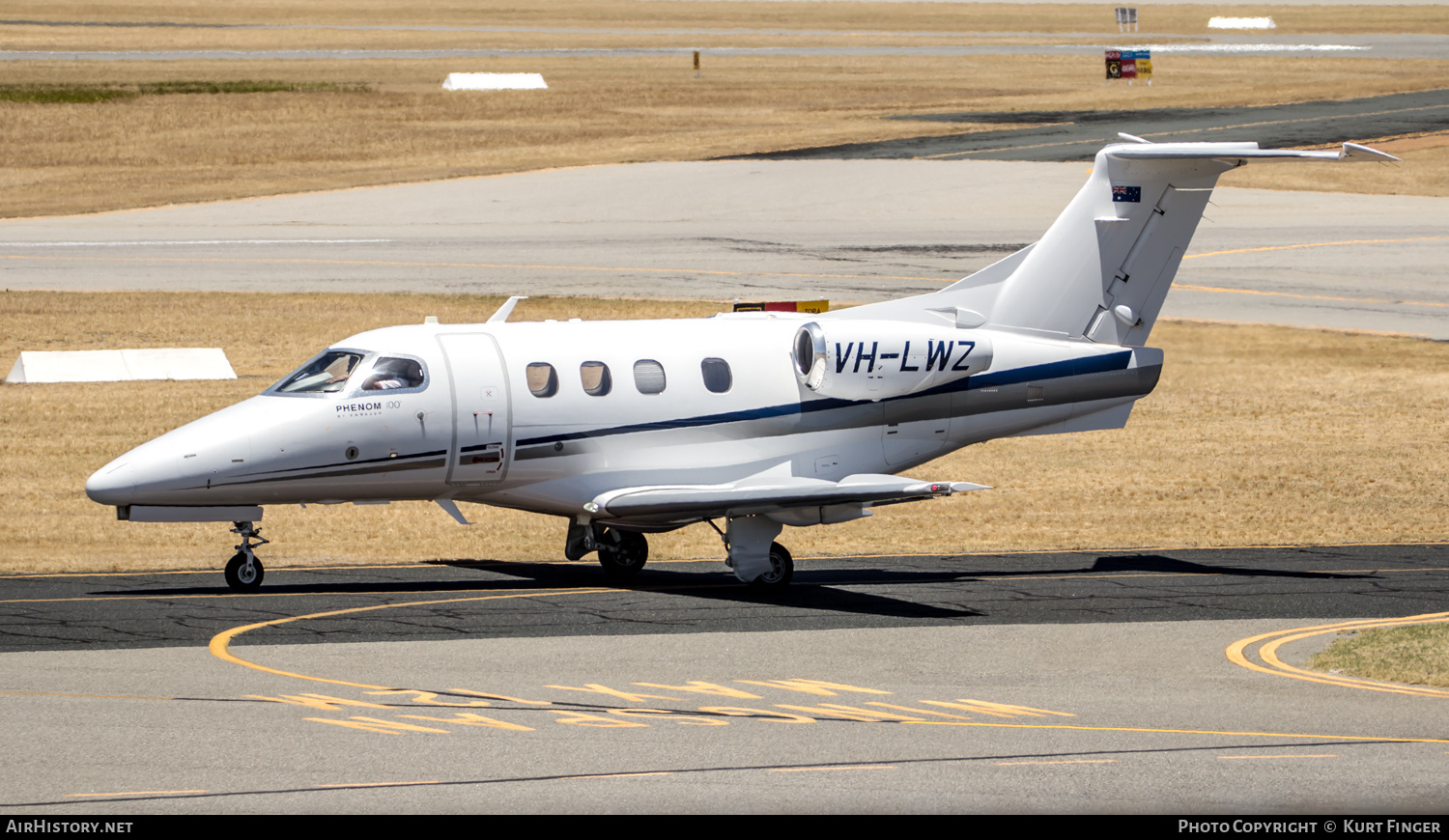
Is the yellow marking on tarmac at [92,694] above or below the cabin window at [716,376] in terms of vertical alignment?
below

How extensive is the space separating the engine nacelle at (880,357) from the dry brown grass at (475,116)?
4759cm

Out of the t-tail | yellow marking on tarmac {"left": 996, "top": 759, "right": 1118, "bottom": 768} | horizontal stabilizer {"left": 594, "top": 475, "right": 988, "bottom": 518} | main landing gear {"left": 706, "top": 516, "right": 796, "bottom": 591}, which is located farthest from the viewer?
the t-tail

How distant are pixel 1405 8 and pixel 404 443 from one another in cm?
18970

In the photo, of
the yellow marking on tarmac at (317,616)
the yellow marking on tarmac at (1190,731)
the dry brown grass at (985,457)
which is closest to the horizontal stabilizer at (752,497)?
the yellow marking on tarmac at (317,616)

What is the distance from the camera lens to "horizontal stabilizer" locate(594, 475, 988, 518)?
21.7 metres

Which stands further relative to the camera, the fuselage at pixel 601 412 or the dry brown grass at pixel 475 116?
the dry brown grass at pixel 475 116

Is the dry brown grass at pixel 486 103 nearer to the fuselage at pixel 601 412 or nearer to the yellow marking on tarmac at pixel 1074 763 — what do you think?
the fuselage at pixel 601 412

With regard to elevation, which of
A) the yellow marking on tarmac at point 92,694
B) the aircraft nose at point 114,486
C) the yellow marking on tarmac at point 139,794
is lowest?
the yellow marking on tarmac at point 92,694

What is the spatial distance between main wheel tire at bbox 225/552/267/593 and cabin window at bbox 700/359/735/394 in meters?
6.18

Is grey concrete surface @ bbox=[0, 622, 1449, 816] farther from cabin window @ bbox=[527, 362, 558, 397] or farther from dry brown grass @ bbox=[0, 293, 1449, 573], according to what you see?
dry brown grass @ bbox=[0, 293, 1449, 573]

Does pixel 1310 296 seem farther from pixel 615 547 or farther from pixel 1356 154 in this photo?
pixel 615 547

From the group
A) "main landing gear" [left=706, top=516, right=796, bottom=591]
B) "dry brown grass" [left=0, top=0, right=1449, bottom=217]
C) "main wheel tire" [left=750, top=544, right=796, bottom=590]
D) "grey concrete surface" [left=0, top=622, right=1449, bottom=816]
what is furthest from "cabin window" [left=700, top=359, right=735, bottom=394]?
"dry brown grass" [left=0, top=0, right=1449, bottom=217]

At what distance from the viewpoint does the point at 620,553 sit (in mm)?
24125

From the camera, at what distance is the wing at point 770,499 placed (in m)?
21.7
